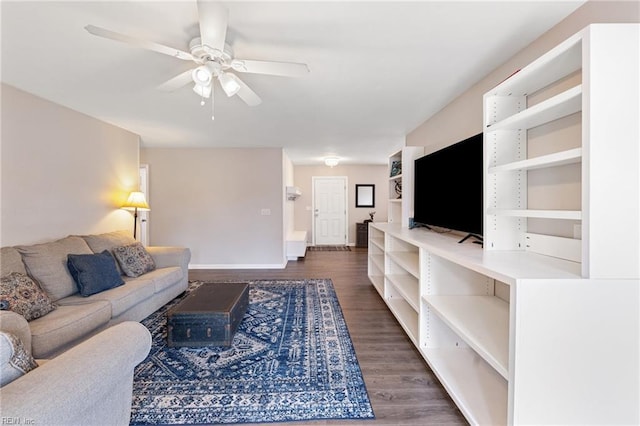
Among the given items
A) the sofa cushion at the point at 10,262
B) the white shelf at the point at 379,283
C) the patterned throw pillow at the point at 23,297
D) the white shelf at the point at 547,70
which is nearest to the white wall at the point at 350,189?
the white shelf at the point at 379,283

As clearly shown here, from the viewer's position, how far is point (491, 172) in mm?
1698

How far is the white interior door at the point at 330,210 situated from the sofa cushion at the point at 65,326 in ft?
18.9

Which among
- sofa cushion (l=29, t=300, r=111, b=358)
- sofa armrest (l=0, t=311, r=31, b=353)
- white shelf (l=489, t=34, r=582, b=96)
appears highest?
white shelf (l=489, t=34, r=582, b=96)

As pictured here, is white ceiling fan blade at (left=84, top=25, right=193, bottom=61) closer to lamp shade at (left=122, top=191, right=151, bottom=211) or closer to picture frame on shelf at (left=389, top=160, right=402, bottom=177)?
picture frame on shelf at (left=389, top=160, right=402, bottom=177)

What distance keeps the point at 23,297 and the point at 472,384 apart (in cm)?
304

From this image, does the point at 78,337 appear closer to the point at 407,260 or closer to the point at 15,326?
the point at 15,326

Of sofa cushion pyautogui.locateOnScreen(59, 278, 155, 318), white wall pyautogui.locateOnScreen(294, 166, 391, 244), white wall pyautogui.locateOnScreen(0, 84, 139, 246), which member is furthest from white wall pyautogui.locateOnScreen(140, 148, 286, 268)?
white wall pyautogui.locateOnScreen(294, 166, 391, 244)

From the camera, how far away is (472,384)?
1.59 m

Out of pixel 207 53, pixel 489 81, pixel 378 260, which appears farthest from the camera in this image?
pixel 378 260

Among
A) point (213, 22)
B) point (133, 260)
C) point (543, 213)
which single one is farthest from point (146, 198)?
point (543, 213)

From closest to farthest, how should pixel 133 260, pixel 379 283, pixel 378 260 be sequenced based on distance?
pixel 133 260
pixel 379 283
pixel 378 260

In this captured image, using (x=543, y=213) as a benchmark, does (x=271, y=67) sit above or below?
above

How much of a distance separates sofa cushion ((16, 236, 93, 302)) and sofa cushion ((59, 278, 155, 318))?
0.09 m

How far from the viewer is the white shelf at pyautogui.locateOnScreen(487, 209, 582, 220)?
1.15 meters
